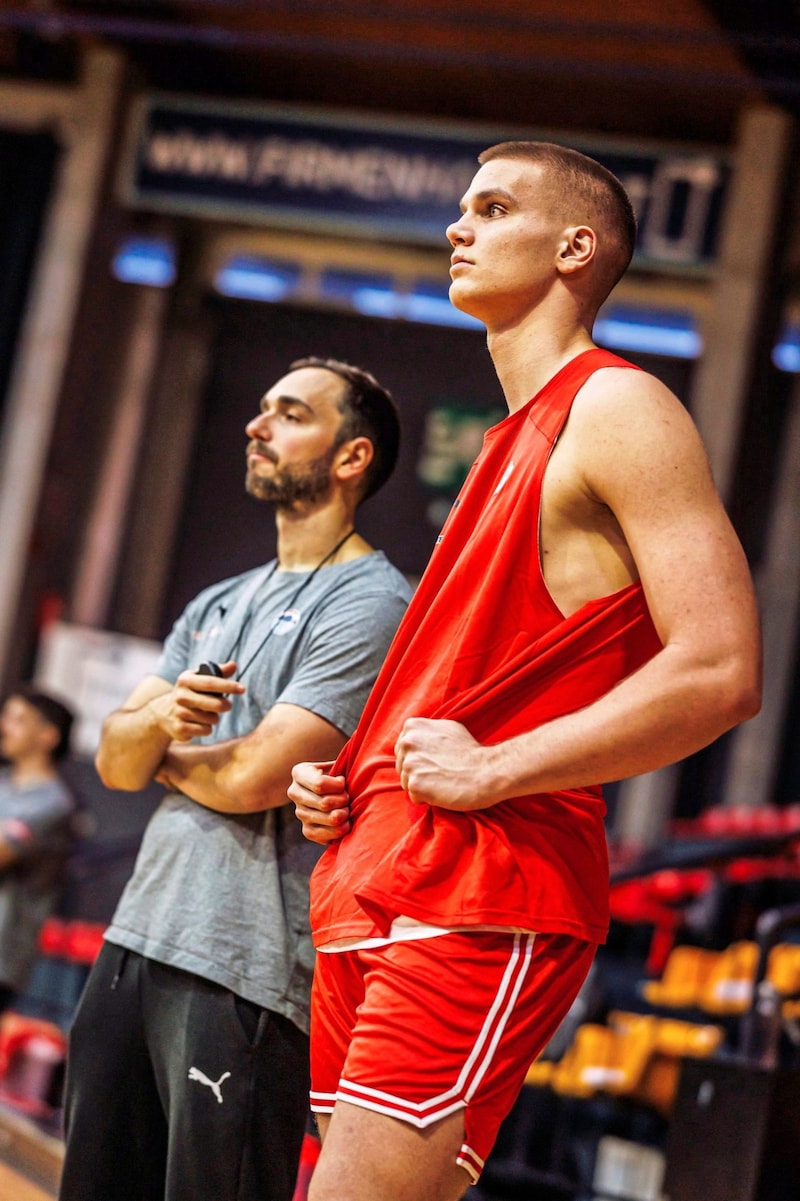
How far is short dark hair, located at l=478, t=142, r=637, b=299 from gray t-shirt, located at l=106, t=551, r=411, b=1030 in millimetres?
780

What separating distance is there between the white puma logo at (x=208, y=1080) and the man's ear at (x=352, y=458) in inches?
41.0

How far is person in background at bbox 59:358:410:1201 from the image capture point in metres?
2.19

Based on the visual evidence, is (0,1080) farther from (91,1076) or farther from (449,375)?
(449,375)

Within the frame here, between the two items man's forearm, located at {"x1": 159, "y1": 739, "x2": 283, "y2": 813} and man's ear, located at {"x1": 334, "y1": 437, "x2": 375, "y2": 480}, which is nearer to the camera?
man's forearm, located at {"x1": 159, "y1": 739, "x2": 283, "y2": 813}

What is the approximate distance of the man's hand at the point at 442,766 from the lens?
5.08 ft

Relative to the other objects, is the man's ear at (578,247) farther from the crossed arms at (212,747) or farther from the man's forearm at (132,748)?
the man's forearm at (132,748)

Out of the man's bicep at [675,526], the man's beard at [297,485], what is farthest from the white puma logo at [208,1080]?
the man's bicep at [675,526]

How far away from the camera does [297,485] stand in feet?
8.49

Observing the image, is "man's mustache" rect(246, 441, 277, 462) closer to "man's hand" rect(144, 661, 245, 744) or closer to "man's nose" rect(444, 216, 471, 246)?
"man's hand" rect(144, 661, 245, 744)

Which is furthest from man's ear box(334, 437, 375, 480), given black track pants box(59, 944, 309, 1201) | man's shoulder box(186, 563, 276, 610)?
black track pants box(59, 944, 309, 1201)

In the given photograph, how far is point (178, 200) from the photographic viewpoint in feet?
30.8

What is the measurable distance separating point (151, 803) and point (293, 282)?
421 centimetres

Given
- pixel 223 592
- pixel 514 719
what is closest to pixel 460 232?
pixel 514 719

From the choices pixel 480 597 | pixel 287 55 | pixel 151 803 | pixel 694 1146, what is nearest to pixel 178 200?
pixel 287 55
